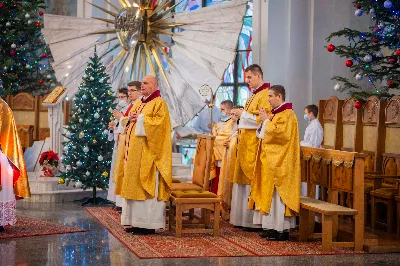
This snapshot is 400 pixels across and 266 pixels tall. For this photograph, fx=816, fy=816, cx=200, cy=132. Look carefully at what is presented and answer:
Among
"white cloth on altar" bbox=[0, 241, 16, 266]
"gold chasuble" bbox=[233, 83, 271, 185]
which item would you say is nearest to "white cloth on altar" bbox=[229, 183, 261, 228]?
"gold chasuble" bbox=[233, 83, 271, 185]

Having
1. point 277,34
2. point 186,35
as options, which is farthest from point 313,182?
point 186,35

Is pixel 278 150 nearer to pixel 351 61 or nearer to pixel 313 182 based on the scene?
pixel 313 182

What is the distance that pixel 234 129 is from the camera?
39.6 feet

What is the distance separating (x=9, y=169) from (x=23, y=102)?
8.59 m

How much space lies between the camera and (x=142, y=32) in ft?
51.9

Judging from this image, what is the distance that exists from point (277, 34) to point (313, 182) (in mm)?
5331

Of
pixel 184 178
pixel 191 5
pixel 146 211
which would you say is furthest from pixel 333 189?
pixel 191 5

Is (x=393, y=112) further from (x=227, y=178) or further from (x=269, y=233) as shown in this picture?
(x=269, y=233)

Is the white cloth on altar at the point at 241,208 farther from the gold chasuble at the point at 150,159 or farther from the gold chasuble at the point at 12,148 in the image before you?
the gold chasuble at the point at 12,148

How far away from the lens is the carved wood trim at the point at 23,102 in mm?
18000

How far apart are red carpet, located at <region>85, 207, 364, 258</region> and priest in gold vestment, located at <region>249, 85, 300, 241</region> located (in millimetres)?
276

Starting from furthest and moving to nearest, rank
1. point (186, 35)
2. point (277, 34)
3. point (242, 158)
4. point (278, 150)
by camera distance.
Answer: point (186, 35)
point (277, 34)
point (242, 158)
point (278, 150)

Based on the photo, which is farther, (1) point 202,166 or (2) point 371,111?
(2) point 371,111

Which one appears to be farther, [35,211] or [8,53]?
[8,53]
